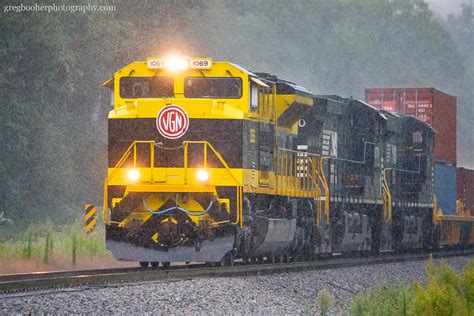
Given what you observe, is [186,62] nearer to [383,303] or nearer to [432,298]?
[383,303]

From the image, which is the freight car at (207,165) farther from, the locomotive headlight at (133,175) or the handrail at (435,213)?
the handrail at (435,213)

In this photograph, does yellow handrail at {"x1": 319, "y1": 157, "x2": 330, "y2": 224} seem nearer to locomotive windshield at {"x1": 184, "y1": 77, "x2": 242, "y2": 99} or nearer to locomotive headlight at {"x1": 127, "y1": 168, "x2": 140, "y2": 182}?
locomotive windshield at {"x1": 184, "y1": 77, "x2": 242, "y2": 99}

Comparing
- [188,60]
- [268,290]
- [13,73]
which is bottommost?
[268,290]

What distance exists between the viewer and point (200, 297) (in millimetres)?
11797

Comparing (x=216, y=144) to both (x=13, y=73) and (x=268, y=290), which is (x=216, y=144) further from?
(x=13, y=73)

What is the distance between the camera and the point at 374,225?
25.1 m

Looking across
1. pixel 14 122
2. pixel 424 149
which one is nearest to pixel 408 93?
pixel 424 149

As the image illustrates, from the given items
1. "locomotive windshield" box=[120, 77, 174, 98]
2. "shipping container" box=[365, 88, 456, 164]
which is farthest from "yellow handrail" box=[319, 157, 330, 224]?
"shipping container" box=[365, 88, 456, 164]

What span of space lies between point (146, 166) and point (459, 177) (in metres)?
19.1

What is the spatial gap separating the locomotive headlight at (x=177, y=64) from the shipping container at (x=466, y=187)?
59.7 feet

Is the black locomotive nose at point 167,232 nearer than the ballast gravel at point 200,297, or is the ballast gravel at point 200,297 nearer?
the ballast gravel at point 200,297

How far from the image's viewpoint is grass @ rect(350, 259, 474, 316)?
805 centimetres

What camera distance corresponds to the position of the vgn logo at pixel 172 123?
16.4 metres

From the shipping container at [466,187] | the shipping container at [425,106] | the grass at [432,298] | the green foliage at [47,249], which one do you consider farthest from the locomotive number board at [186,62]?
the shipping container at [466,187]
